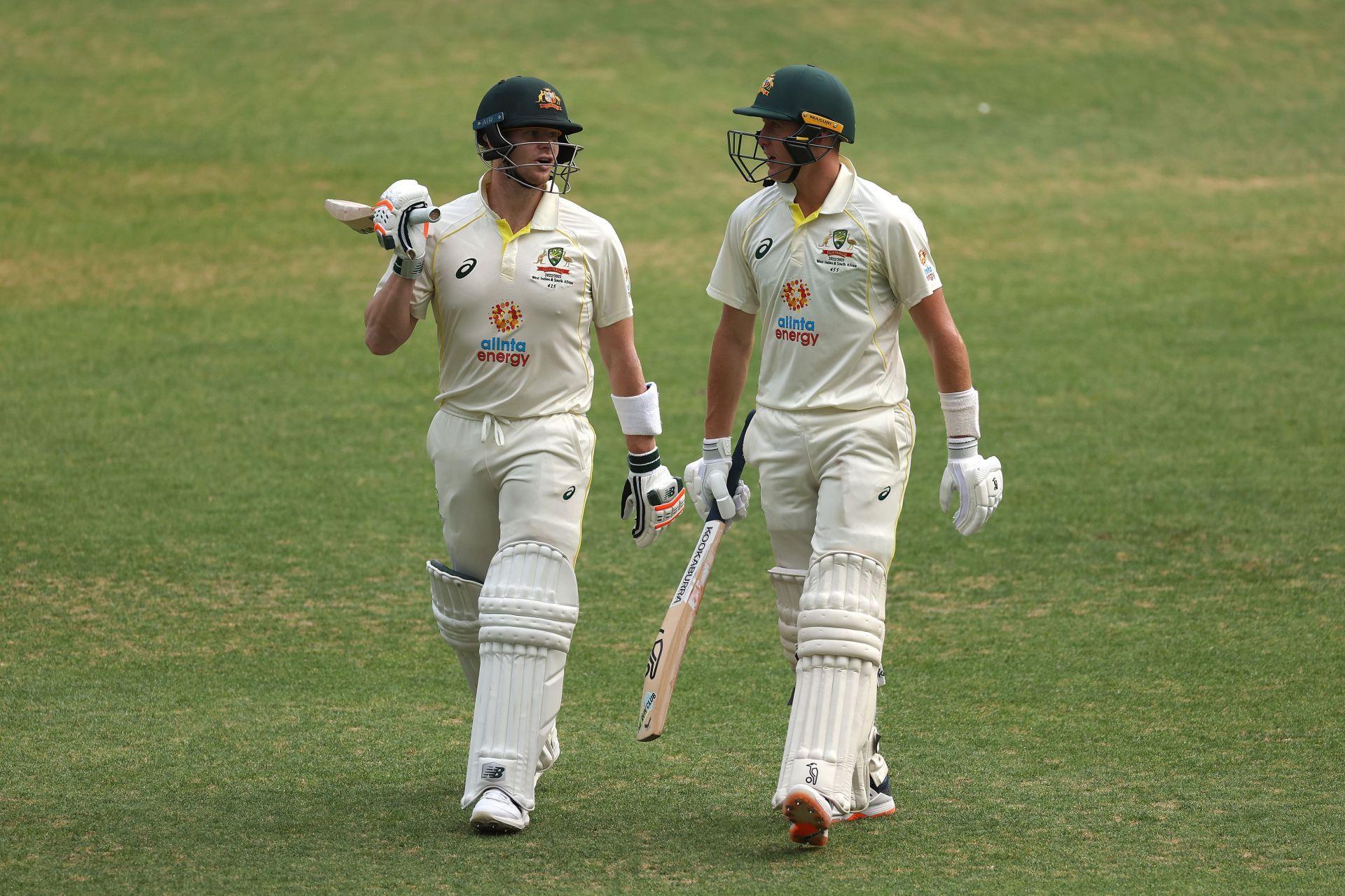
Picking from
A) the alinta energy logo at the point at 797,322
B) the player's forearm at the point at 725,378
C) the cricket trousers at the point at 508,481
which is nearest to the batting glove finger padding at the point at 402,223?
the cricket trousers at the point at 508,481

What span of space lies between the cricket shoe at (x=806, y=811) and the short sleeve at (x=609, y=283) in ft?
5.05

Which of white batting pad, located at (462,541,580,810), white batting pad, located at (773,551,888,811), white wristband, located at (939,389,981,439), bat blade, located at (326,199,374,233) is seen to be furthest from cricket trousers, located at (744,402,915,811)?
bat blade, located at (326,199,374,233)

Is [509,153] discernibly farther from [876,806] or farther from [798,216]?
[876,806]

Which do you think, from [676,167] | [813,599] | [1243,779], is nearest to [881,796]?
[813,599]

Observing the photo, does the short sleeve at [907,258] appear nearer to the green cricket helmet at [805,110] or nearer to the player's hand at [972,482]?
the green cricket helmet at [805,110]

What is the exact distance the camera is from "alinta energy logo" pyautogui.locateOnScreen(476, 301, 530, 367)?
4.71 m

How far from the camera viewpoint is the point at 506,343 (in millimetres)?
4727

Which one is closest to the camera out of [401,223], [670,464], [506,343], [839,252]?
[401,223]

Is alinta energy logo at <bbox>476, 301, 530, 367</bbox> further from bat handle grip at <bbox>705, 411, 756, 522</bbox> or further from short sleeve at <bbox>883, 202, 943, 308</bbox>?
short sleeve at <bbox>883, 202, 943, 308</bbox>

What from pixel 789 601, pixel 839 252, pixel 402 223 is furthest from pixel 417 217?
pixel 789 601

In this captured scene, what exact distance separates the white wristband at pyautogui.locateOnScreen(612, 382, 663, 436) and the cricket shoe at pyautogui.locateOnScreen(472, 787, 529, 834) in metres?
1.21

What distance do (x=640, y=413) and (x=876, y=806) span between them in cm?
139

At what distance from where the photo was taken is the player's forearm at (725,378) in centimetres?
492

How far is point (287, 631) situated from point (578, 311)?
2.53 meters
